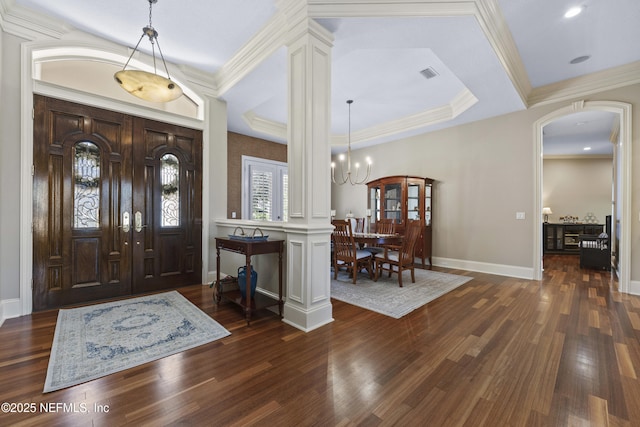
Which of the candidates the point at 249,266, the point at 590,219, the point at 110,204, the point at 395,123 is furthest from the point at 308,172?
the point at 590,219

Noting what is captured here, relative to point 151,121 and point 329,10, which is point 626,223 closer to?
point 329,10

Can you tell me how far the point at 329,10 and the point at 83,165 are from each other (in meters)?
3.13

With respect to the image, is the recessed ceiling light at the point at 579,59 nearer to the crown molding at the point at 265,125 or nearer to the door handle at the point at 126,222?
the crown molding at the point at 265,125

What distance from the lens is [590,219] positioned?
7.50 m

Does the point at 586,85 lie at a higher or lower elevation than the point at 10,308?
higher

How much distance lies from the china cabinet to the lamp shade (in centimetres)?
403

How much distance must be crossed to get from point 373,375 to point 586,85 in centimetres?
506

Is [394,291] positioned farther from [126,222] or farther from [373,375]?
[126,222]

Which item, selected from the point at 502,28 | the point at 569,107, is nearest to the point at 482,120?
the point at 569,107

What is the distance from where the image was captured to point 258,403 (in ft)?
5.04

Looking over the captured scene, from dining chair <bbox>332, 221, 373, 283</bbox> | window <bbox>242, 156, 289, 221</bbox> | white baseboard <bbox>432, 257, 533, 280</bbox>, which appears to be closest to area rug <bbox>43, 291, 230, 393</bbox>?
dining chair <bbox>332, 221, 373, 283</bbox>

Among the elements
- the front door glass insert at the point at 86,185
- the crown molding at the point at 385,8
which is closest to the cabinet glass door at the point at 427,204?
the crown molding at the point at 385,8

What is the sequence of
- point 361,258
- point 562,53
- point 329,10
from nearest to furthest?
point 329,10
point 562,53
point 361,258

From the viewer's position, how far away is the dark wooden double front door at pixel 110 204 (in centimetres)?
297
